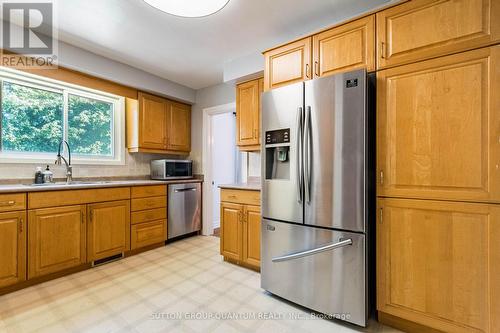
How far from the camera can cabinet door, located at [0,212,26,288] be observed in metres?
1.97

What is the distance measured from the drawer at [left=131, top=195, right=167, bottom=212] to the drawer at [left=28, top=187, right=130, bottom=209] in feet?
0.49

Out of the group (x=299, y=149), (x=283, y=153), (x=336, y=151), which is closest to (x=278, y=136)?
(x=283, y=153)

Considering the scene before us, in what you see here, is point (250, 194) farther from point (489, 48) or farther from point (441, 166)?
point (489, 48)

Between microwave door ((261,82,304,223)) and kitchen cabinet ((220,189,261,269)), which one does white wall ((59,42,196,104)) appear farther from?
microwave door ((261,82,304,223))

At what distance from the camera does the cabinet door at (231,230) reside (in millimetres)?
2613

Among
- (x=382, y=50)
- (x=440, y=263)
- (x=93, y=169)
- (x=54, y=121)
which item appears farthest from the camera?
(x=93, y=169)

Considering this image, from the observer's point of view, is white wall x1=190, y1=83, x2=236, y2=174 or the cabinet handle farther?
white wall x1=190, y1=83, x2=236, y2=174

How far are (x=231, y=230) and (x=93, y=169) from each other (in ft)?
6.80

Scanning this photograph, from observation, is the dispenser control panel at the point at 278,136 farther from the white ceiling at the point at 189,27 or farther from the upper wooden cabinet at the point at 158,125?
the upper wooden cabinet at the point at 158,125

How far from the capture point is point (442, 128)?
4.60ft

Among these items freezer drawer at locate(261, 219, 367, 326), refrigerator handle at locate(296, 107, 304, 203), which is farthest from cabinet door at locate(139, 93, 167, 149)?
refrigerator handle at locate(296, 107, 304, 203)

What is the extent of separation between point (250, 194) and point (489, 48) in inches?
81.3

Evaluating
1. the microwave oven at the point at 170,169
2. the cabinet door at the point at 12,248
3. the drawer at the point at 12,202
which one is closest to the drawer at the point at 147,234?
the microwave oven at the point at 170,169

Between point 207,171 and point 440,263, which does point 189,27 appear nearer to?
point 207,171
